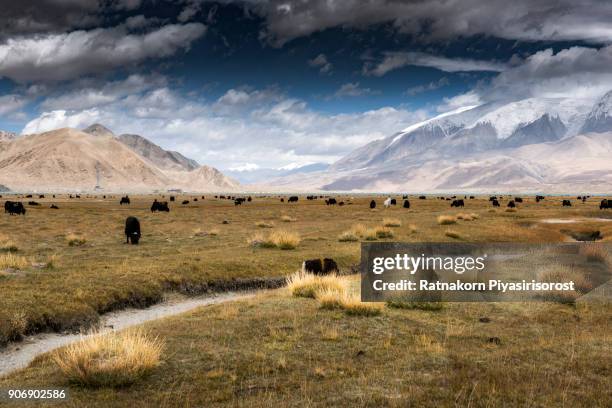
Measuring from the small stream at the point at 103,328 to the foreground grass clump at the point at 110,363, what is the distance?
472 mm

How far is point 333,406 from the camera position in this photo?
22.9ft

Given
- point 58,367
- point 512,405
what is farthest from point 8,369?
point 512,405

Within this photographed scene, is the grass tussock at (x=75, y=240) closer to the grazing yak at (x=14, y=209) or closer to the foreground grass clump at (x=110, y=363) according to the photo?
the foreground grass clump at (x=110, y=363)

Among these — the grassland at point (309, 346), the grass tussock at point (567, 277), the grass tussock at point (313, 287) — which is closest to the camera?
the grassland at point (309, 346)

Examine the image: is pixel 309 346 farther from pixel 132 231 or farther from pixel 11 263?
pixel 132 231

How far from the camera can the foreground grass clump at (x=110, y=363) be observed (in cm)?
808

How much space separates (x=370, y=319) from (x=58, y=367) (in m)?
7.03

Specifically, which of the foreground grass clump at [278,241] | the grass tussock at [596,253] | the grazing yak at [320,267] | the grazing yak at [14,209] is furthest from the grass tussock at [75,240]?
the grass tussock at [596,253]

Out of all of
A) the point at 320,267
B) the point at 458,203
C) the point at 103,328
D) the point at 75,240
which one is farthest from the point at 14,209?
the point at 458,203

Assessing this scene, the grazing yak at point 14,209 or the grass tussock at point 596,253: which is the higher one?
the grazing yak at point 14,209

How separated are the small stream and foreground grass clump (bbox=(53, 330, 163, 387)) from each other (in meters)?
0.47

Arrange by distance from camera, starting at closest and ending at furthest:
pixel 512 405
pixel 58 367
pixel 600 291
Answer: pixel 512 405 → pixel 58 367 → pixel 600 291

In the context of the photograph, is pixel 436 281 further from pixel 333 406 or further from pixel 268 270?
pixel 333 406

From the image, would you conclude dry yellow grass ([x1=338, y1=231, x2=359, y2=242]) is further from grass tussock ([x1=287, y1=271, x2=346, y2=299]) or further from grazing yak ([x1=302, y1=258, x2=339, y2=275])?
grass tussock ([x1=287, y1=271, x2=346, y2=299])
